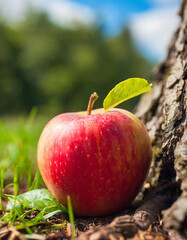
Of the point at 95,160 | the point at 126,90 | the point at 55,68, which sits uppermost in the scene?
the point at 126,90

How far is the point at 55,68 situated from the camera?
1230 inches

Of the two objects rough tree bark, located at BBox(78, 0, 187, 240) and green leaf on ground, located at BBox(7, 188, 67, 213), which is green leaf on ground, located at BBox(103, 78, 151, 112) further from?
green leaf on ground, located at BBox(7, 188, 67, 213)

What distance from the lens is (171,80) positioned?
6.21ft

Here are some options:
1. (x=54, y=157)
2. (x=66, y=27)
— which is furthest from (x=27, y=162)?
(x=66, y=27)

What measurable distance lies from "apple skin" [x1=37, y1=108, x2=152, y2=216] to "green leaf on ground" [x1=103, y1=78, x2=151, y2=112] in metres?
0.08

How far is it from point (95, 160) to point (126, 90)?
416 millimetres

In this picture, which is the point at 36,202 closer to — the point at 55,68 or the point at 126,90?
the point at 126,90

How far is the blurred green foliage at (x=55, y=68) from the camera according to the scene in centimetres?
2948

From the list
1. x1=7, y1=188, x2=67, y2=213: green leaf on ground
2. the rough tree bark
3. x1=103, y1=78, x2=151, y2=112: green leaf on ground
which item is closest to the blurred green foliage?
the rough tree bark

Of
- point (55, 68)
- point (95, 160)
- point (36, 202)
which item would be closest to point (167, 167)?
point (95, 160)

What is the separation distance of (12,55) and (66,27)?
27.4ft

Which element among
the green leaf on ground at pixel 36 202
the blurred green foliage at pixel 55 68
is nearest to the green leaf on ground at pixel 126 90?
the green leaf on ground at pixel 36 202

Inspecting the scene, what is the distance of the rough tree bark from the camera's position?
44.7 inches

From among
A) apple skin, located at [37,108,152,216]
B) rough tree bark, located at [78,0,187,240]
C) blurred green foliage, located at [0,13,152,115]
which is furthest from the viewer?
blurred green foliage, located at [0,13,152,115]
